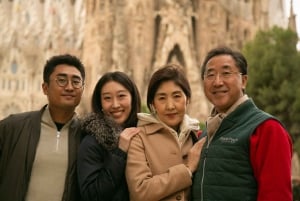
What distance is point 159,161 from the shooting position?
3.78 metres

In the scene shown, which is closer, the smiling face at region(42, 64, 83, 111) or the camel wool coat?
the camel wool coat

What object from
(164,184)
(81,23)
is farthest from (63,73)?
(81,23)

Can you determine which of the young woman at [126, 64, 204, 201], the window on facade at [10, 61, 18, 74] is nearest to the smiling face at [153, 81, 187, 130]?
the young woman at [126, 64, 204, 201]

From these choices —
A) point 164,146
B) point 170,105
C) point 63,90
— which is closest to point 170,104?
point 170,105

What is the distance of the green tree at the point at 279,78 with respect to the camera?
68.1ft

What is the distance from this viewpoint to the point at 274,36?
23.5 meters

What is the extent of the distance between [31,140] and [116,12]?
2822 cm

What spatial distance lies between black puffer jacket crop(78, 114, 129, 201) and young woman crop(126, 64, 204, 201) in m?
0.12

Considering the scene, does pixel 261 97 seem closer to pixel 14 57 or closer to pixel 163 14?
pixel 163 14

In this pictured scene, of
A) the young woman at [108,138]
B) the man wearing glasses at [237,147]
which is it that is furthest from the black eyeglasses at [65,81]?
the man wearing glasses at [237,147]

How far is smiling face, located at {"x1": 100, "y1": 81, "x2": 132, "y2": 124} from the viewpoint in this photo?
13.5ft

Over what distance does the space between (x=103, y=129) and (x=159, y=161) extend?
577mm

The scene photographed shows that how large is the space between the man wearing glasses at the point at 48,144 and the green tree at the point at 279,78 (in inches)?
685

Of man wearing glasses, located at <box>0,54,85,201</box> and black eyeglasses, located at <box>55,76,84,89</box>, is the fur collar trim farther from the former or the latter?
black eyeglasses, located at <box>55,76,84,89</box>
